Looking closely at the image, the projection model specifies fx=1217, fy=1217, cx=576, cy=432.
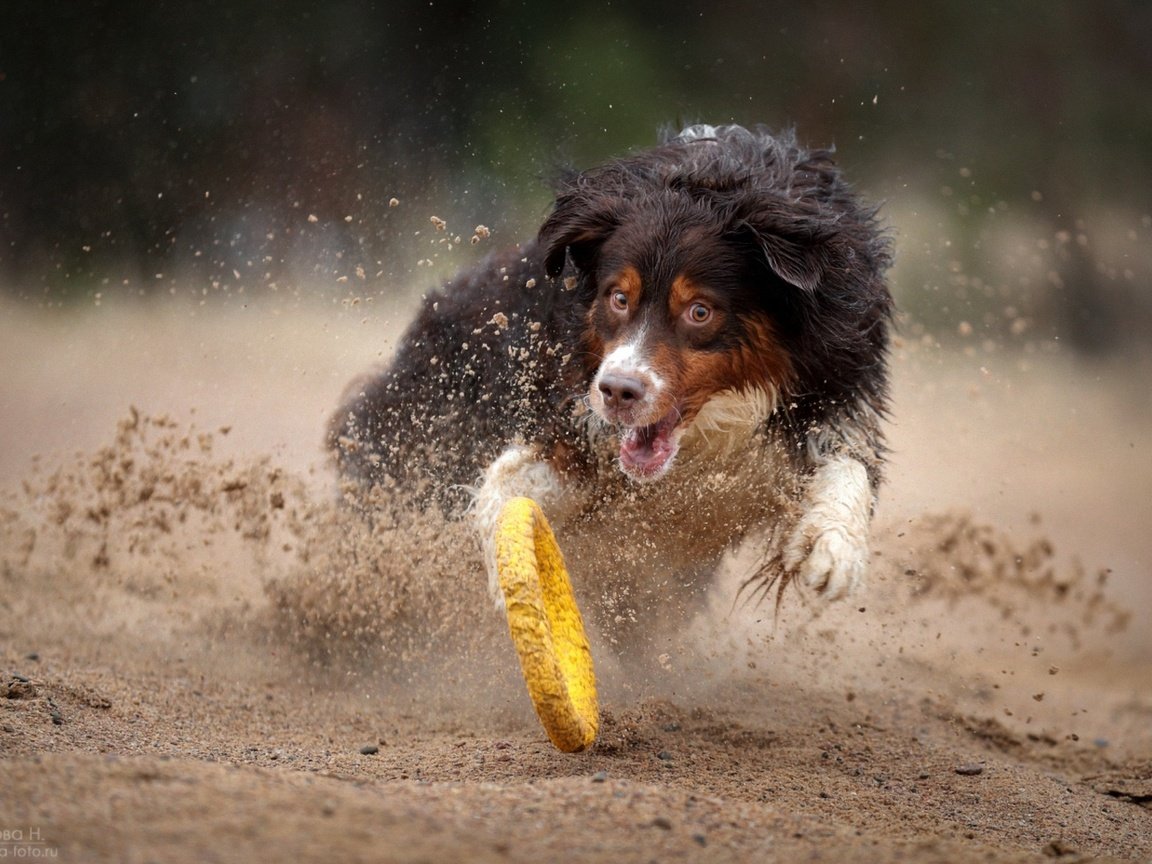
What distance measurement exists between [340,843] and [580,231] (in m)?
2.84

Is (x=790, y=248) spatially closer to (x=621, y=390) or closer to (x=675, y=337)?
(x=675, y=337)

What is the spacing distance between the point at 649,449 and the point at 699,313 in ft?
1.76

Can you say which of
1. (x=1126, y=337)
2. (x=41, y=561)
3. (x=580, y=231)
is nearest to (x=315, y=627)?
(x=41, y=561)

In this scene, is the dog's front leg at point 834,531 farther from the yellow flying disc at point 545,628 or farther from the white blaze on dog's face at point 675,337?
the yellow flying disc at point 545,628

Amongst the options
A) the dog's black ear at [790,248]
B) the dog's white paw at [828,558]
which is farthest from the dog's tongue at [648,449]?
the dog's black ear at [790,248]

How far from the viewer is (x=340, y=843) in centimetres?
258

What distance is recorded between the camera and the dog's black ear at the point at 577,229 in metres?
4.78

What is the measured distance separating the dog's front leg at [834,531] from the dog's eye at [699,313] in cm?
84

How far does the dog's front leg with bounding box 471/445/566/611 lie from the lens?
5.02m

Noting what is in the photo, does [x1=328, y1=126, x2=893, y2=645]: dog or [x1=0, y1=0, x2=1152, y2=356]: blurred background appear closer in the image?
[x1=328, y1=126, x2=893, y2=645]: dog

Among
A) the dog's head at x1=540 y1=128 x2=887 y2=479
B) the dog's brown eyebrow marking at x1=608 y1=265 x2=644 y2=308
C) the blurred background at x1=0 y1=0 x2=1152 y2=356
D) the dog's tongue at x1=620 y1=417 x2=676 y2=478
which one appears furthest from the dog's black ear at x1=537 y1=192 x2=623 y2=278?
the blurred background at x1=0 y1=0 x2=1152 y2=356

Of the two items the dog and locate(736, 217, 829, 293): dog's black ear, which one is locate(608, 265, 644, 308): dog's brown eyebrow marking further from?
locate(736, 217, 829, 293): dog's black ear

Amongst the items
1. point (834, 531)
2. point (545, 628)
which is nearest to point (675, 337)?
point (834, 531)

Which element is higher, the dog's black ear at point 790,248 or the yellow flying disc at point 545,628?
the dog's black ear at point 790,248
